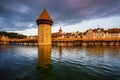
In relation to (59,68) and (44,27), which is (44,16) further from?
(59,68)

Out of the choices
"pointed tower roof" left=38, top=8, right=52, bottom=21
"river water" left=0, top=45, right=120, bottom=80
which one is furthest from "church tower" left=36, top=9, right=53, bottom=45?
"river water" left=0, top=45, right=120, bottom=80

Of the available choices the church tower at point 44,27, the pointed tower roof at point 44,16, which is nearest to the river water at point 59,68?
the church tower at point 44,27

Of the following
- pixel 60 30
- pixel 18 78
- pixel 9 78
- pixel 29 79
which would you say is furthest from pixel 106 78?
pixel 60 30

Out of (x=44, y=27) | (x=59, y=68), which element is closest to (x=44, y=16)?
(x=44, y=27)

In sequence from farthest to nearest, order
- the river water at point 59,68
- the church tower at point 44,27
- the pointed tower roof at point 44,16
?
the church tower at point 44,27
the pointed tower roof at point 44,16
the river water at point 59,68

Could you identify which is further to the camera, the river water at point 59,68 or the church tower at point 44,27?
the church tower at point 44,27

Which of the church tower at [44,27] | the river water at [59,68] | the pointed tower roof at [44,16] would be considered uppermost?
the pointed tower roof at [44,16]

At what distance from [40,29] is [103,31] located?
46.5 m

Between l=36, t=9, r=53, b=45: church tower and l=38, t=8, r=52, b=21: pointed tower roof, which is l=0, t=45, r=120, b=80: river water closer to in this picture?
l=36, t=9, r=53, b=45: church tower

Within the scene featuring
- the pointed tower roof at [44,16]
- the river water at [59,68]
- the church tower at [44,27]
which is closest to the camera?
the river water at [59,68]

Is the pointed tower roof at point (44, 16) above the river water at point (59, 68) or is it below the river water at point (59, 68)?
above

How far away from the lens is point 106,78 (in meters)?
7.34

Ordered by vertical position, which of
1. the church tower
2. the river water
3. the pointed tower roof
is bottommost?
the river water

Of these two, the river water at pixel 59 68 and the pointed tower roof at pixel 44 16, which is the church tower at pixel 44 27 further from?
the river water at pixel 59 68
